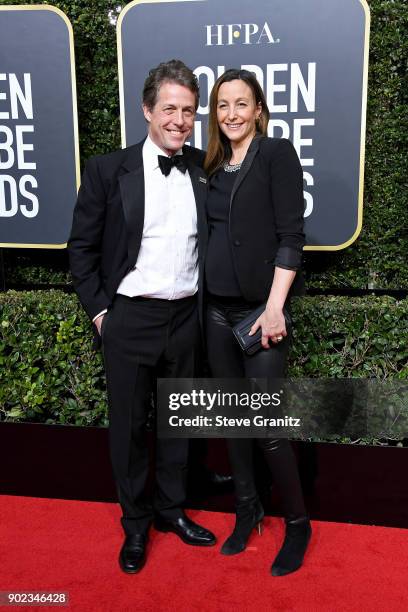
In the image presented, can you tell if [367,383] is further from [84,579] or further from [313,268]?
[84,579]

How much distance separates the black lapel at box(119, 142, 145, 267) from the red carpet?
1232 millimetres

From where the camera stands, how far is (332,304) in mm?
2773

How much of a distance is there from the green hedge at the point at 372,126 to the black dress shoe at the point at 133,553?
1623 millimetres

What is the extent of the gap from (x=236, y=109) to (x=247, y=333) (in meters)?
0.81

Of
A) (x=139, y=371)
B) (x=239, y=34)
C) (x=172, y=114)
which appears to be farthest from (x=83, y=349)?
(x=239, y=34)

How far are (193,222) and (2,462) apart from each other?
163 centimetres

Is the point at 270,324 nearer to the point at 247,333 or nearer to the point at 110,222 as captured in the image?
the point at 247,333

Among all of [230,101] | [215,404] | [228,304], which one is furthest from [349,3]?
[215,404]

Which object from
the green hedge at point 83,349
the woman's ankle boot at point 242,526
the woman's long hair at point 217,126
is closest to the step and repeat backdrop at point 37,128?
the green hedge at point 83,349

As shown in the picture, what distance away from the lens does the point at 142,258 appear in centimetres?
233

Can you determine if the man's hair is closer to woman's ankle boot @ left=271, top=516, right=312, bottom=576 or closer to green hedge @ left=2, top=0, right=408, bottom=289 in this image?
green hedge @ left=2, top=0, right=408, bottom=289

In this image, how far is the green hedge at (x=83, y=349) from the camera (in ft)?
8.96

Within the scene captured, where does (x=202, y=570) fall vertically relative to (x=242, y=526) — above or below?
below

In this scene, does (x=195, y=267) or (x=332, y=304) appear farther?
(x=332, y=304)
